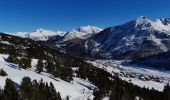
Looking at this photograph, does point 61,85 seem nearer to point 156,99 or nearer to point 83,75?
point 156,99

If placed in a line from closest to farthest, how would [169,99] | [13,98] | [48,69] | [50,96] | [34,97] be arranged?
[13,98], [34,97], [50,96], [169,99], [48,69]

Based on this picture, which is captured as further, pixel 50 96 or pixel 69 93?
pixel 69 93

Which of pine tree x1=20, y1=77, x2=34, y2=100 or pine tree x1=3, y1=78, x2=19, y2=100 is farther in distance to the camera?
pine tree x1=20, y1=77, x2=34, y2=100

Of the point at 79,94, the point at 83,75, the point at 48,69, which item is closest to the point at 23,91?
the point at 79,94

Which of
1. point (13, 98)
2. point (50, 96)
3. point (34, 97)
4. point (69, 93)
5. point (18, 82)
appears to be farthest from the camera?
point (69, 93)

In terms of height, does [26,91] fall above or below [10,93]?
below

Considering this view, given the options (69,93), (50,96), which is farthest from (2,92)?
(69,93)

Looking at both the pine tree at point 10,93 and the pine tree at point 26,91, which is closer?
the pine tree at point 10,93

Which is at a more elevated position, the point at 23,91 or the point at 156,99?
the point at 23,91

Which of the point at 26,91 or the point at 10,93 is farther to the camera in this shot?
the point at 26,91

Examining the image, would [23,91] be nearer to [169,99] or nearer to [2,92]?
[2,92]
